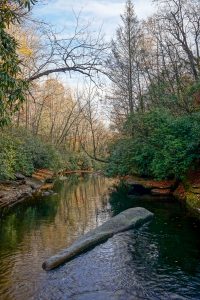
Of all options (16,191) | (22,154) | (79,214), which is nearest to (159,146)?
(79,214)

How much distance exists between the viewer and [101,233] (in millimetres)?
10508

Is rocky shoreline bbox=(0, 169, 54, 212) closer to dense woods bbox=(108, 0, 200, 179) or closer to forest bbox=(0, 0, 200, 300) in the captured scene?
forest bbox=(0, 0, 200, 300)

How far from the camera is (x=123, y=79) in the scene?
96.7ft

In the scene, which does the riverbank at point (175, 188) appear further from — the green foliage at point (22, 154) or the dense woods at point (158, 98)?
the green foliage at point (22, 154)

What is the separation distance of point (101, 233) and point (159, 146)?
1025 cm

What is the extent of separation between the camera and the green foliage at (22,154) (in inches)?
852

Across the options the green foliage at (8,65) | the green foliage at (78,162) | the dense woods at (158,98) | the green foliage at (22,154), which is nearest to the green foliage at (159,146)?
the dense woods at (158,98)

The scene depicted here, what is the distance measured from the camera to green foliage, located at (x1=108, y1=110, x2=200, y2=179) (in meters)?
16.9

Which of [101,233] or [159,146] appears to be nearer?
[101,233]

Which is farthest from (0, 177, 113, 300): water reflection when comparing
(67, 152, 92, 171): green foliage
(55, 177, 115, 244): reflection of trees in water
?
(67, 152, 92, 171): green foliage

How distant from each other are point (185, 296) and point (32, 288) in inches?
Answer: 115

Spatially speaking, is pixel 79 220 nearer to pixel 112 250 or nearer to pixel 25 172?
pixel 112 250

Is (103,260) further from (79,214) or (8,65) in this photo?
(79,214)

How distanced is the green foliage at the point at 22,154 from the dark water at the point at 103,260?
7.45 m
